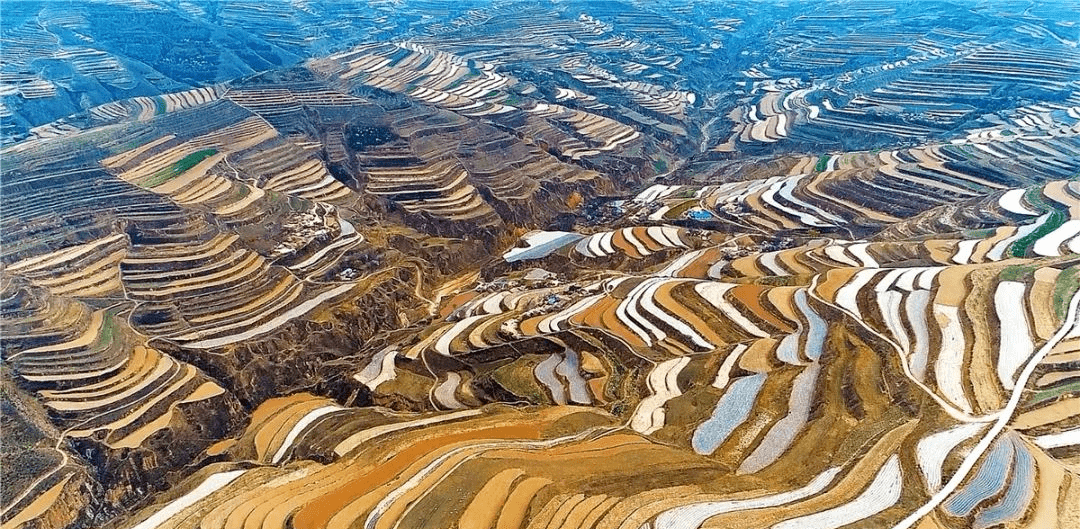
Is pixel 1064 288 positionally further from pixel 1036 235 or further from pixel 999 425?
pixel 1036 235

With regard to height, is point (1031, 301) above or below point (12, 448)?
above

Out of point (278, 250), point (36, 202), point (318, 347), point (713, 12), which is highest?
point (713, 12)

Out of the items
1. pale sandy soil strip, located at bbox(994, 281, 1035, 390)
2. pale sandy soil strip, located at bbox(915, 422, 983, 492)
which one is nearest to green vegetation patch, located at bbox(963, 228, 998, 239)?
pale sandy soil strip, located at bbox(994, 281, 1035, 390)

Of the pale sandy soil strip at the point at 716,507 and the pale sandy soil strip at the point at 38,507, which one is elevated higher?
the pale sandy soil strip at the point at 716,507

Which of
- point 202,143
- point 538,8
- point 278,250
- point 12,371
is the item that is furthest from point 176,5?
point 12,371

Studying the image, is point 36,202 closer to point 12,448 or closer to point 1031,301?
point 12,448

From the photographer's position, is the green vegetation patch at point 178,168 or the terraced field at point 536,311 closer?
the terraced field at point 536,311

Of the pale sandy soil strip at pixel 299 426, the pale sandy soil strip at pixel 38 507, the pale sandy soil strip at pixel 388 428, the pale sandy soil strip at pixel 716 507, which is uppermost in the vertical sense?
the pale sandy soil strip at pixel 716 507

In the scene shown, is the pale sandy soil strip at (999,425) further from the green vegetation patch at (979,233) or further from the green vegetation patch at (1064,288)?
the green vegetation patch at (979,233)

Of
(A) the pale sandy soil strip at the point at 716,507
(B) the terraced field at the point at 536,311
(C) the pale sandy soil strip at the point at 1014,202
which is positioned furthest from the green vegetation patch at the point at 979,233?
(A) the pale sandy soil strip at the point at 716,507
